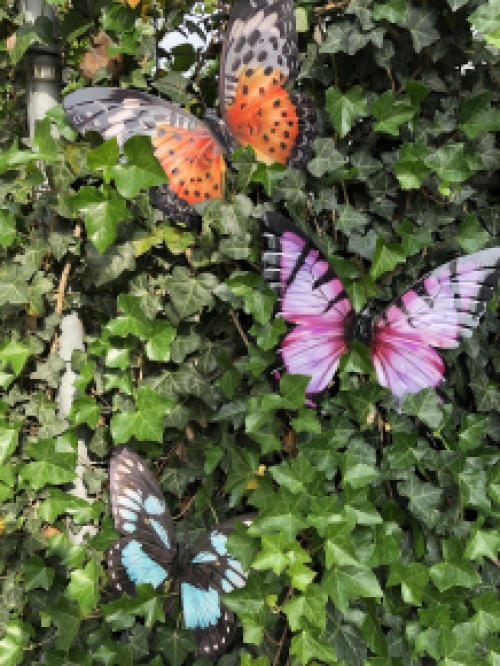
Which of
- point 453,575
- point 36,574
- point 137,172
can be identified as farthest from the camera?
point 36,574

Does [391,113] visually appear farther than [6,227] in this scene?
No

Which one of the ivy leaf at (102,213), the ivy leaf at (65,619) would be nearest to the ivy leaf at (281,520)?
the ivy leaf at (65,619)

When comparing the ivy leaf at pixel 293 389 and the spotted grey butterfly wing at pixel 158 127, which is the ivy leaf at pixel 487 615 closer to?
the ivy leaf at pixel 293 389

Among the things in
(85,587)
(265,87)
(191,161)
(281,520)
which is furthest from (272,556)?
(265,87)

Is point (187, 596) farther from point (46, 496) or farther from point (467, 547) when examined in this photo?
point (467, 547)

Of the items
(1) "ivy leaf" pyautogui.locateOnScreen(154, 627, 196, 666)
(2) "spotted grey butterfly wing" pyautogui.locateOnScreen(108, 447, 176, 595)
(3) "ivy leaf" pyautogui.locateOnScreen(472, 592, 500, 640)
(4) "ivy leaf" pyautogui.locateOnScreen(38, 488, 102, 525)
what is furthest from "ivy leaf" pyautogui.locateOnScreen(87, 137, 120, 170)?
(3) "ivy leaf" pyautogui.locateOnScreen(472, 592, 500, 640)

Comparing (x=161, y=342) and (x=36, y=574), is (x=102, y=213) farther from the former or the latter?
(x=36, y=574)

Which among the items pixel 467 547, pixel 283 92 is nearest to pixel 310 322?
pixel 283 92
